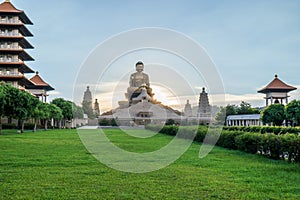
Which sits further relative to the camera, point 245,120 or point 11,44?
point 245,120

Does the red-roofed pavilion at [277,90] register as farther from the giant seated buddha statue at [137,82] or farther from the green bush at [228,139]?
the green bush at [228,139]

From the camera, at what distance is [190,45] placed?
14211 millimetres

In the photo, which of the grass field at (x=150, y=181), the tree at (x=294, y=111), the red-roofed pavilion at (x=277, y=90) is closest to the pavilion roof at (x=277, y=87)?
the red-roofed pavilion at (x=277, y=90)

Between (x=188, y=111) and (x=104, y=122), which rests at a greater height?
(x=188, y=111)

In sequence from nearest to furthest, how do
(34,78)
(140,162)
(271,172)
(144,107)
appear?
(271,172)
(140,162)
(34,78)
(144,107)

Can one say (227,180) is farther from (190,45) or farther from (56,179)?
(190,45)

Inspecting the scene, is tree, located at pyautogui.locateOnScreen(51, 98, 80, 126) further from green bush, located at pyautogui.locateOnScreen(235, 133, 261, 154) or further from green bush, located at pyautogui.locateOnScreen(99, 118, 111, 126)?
green bush, located at pyautogui.locateOnScreen(235, 133, 261, 154)

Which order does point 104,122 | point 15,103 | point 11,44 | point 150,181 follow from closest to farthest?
point 150,181
point 15,103
point 11,44
point 104,122

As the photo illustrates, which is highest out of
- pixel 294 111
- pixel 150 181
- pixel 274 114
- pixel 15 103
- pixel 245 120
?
pixel 15 103

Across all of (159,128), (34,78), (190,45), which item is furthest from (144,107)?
(190,45)

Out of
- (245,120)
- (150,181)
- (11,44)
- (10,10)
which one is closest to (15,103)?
(11,44)

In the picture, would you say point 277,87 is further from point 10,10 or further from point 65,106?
point 10,10

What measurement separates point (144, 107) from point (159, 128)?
23440mm

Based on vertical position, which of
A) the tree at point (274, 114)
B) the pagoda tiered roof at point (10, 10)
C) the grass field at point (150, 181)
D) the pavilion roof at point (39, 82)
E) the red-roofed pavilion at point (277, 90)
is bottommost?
the grass field at point (150, 181)
